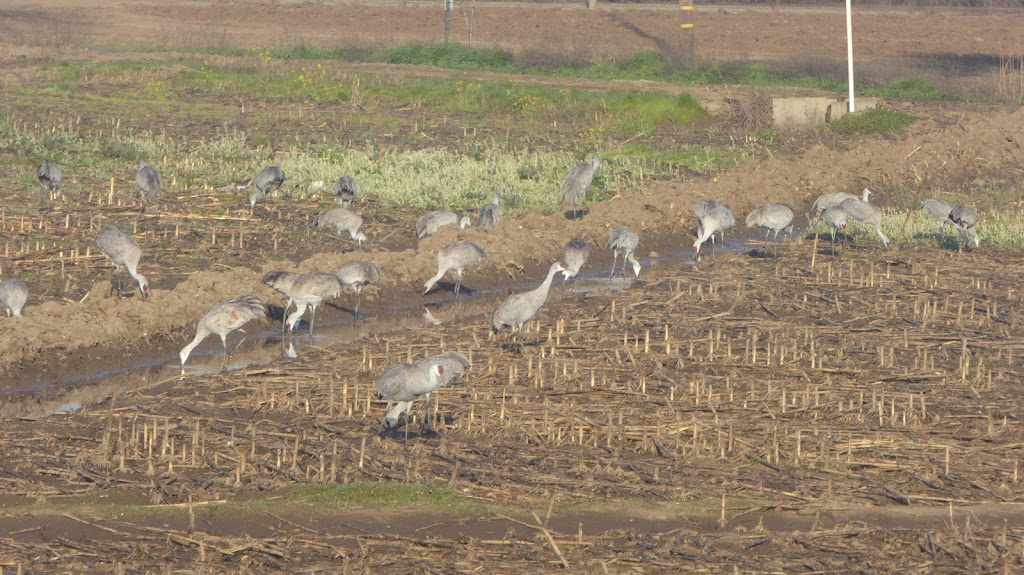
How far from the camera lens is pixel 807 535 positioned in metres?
9.24

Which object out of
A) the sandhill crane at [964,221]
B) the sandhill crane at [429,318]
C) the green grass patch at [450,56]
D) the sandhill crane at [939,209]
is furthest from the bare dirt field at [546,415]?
the green grass patch at [450,56]

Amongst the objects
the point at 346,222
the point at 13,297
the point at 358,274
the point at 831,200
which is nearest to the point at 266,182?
the point at 346,222

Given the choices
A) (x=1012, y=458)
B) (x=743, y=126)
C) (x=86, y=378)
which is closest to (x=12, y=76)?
(x=743, y=126)

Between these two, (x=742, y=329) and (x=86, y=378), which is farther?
(x=742, y=329)

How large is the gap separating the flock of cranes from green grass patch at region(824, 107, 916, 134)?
413 inches

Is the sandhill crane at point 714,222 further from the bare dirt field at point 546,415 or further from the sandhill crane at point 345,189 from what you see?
the sandhill crane at point 345,189

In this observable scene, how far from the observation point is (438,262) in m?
18.3

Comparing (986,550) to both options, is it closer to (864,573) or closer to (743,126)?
(864,573)

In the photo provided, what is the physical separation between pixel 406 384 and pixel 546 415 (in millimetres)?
1250

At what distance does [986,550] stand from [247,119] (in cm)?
2694

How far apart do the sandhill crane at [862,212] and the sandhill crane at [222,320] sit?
1010 cm

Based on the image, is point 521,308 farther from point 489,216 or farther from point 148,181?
point 148,181

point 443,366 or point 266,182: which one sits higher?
point 266,182

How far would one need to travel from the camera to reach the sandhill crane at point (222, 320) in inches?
588
